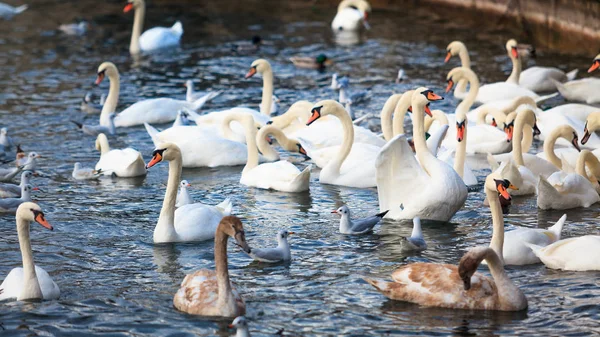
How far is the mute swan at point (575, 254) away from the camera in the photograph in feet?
30.8

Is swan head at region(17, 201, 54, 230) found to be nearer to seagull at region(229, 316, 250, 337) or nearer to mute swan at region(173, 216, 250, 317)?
mute swan at region(173, 216, 250, 317)

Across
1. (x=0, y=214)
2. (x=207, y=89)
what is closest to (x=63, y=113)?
(x=207, y=89)

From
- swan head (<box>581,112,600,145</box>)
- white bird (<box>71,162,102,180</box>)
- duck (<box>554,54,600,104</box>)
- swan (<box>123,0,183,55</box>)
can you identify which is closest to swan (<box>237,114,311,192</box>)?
white bird (<box>71,162,102,180</box>)

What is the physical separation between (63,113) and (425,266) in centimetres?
1050

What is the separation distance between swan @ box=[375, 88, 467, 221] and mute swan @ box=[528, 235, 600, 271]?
5.82ft

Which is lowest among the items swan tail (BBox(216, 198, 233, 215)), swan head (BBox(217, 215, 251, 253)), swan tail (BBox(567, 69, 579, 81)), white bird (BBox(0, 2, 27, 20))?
swan tail (BBox(216, 198, 233, 215))

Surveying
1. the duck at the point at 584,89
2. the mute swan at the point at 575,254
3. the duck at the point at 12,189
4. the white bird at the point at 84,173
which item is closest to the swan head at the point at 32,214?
the duck at the point at 12,189

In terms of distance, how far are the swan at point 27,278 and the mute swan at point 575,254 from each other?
427cm

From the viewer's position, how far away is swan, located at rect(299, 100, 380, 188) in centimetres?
1322

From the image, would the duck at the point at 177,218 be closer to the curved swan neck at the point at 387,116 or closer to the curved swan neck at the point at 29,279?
the curved swan neck at the point at 29,279

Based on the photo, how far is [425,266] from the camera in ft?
28.9

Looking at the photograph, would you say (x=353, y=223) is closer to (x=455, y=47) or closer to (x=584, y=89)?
(x=584, y=89)

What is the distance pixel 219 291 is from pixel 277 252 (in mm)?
1538

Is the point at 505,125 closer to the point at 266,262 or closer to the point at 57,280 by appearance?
the point at 266,262
